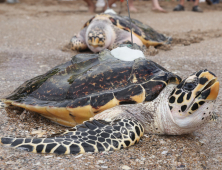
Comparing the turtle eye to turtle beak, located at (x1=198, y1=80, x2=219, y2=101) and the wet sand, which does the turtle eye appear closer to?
turtle beak, located at (x1=198, y1=80, x2=219, y2=101)

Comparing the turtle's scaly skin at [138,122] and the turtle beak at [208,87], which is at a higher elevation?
the turtle beak at [208,87]

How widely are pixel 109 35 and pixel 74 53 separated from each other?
2.15ft

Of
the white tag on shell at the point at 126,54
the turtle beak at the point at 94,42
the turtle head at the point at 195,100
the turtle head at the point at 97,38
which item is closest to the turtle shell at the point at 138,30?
the turtle head at the point at 97,38

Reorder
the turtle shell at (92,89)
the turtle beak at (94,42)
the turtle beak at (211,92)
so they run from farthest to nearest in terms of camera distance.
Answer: the turtle beak at (94,42)
the turtle shell at (92,89)
the turtle beak at (211,92)

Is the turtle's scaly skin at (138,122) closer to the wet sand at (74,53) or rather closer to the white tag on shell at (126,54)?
the wet sand at (74,53)

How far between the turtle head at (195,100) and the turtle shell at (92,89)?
175 millimetres

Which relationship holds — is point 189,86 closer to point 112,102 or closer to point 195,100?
point 195,100

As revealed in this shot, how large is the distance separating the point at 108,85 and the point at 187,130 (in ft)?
2.07

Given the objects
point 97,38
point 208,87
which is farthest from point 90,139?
point 97,38

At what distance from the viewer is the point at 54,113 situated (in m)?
1.91

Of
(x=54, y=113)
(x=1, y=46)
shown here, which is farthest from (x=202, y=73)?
(x=1, y=46)

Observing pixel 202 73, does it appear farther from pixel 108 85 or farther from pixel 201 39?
pixel 201 39

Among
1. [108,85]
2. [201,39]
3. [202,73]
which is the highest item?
[202,73]

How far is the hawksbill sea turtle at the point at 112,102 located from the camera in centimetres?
156
